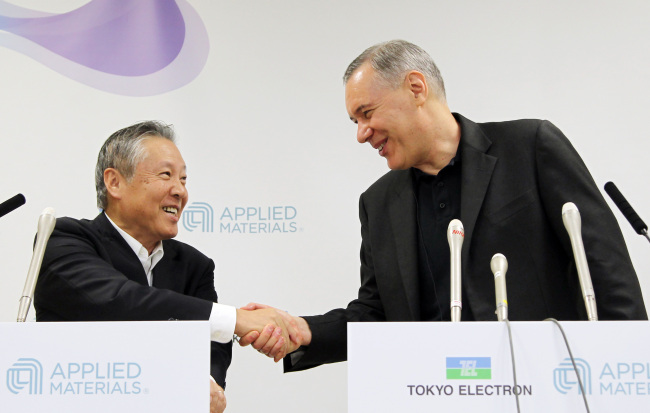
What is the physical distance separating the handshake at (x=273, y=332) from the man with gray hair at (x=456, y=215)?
0.01m

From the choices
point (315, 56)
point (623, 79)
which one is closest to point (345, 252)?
point (315, 56)

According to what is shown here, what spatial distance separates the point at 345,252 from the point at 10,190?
63.7 inches

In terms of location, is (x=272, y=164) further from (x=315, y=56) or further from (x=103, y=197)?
(x=103, y=197)

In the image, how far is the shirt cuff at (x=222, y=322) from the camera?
237 centimetres

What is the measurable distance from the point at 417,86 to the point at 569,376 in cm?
136

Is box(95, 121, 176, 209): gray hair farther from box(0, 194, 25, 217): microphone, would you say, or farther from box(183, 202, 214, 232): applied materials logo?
box(0, 194, 25, 217): microphone

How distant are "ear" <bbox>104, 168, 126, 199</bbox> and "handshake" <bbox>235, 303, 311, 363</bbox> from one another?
27.1 inches

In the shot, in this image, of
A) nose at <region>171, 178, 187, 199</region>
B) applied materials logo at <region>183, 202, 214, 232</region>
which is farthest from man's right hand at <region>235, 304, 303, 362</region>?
applied materials logo at <region>183, 202, 214, 232</region>

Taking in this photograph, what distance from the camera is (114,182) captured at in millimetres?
2793

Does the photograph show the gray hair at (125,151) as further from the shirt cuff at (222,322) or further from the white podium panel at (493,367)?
the white podium panel at (493,367)

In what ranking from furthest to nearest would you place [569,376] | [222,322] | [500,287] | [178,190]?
[178,190], [222,322], [500,287], [569,376]

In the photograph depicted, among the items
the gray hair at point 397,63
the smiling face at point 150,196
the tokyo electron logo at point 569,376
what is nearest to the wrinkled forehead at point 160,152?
the smiling face at point 150,196

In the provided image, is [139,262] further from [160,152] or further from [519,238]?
[519,238]

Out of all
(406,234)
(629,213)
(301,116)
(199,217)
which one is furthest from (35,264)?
(301,116)
